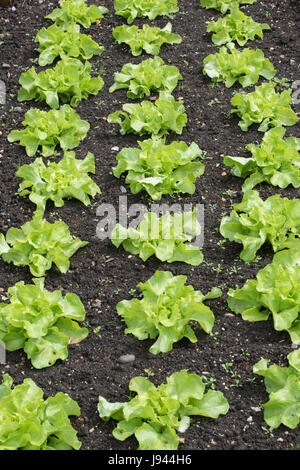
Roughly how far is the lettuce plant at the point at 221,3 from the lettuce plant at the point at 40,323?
13.8ft

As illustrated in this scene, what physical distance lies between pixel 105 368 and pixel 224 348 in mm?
712

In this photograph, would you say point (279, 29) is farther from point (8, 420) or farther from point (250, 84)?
point (8, 420)

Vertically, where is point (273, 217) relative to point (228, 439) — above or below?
above

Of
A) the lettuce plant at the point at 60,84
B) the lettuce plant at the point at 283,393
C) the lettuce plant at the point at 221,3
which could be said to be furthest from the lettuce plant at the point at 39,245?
the lettuce plant at the point at 221,3

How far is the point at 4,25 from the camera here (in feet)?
24.8

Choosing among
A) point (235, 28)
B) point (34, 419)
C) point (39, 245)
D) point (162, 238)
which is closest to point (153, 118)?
point (162, 238)

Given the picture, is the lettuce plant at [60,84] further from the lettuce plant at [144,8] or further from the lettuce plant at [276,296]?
the lettuce plant at [276,296]

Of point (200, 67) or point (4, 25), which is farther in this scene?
point (4, 25)

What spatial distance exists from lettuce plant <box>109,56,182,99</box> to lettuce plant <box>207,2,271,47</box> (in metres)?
0.81

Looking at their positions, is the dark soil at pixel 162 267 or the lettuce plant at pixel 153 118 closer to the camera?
the dark soil at pixel 162 267

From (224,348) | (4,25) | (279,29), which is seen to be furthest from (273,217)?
(4,25)

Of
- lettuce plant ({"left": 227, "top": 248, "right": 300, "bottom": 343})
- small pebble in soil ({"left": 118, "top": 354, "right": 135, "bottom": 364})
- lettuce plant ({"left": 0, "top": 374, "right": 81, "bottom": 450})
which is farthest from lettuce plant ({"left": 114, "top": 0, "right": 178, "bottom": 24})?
lettuce plant ({"left": 0, "top": 374, "right": 81, "bottom": 450})

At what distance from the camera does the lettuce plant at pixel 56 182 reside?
210 inches

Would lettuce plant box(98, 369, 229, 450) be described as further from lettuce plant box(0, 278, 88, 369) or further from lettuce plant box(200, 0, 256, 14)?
lettuce plant box(200, 0, 256, 14)
